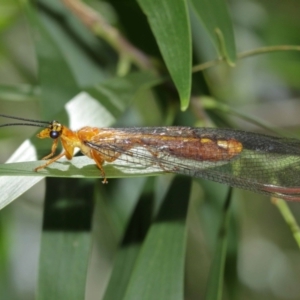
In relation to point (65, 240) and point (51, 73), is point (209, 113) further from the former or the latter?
point (65, 240)

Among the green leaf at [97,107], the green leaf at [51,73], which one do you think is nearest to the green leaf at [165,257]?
the green leaf at [97,107]

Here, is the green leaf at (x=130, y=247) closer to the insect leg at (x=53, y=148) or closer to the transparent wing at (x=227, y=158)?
the transparent wing at (x=227, y=158)

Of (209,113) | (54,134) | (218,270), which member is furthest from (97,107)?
(209,113)

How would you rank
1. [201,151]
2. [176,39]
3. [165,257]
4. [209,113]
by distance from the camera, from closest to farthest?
[176,39] → [165,257] → [201,151] → [209,113]

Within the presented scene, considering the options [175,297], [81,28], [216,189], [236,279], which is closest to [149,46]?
[81,28]

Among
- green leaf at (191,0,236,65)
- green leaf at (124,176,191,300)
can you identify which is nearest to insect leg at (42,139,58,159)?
green leaf at (124,176,191,300)

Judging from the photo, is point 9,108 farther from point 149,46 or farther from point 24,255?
point 149,46
